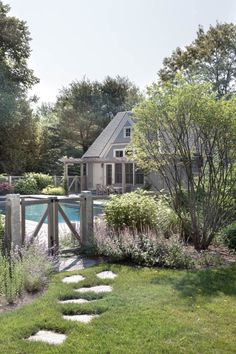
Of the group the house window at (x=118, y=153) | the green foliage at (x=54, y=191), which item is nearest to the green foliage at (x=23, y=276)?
the green foliage at (x=54, y=191)

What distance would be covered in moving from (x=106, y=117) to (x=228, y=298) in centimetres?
3475

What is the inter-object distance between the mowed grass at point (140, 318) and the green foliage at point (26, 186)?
19933 mm

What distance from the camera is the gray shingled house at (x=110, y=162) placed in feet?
84.4

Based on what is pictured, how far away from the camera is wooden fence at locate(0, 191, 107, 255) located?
6.43m

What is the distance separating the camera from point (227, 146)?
24.2 feet

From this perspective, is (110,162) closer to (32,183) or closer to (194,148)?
(32,183)

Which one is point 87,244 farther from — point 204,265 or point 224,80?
point 224,80

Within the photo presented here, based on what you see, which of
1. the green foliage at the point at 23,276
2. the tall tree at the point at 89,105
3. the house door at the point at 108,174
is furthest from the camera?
the tall tree at the point at 89,105

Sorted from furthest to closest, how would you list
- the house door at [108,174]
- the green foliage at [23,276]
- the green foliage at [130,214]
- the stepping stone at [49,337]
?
the house door at [108,174], the green foliage at [130,214], the green foliage at [23,276], the stepping stone at [49,337]

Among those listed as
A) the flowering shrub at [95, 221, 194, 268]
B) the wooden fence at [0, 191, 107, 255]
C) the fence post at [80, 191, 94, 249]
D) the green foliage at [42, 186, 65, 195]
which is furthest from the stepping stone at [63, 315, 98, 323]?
the green foliage at [42, 186, 65, 195]

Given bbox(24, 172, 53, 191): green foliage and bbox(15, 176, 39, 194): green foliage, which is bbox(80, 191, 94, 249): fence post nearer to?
bbox(15, 176, 39, 194): green foliage

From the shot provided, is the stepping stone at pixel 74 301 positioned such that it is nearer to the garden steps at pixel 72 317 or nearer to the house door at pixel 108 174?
the garden steps at pixel 72 317

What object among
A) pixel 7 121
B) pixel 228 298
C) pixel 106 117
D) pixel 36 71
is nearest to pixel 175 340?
pixel 228 298

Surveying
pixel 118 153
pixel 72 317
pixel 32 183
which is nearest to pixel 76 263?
pixel 72 317
